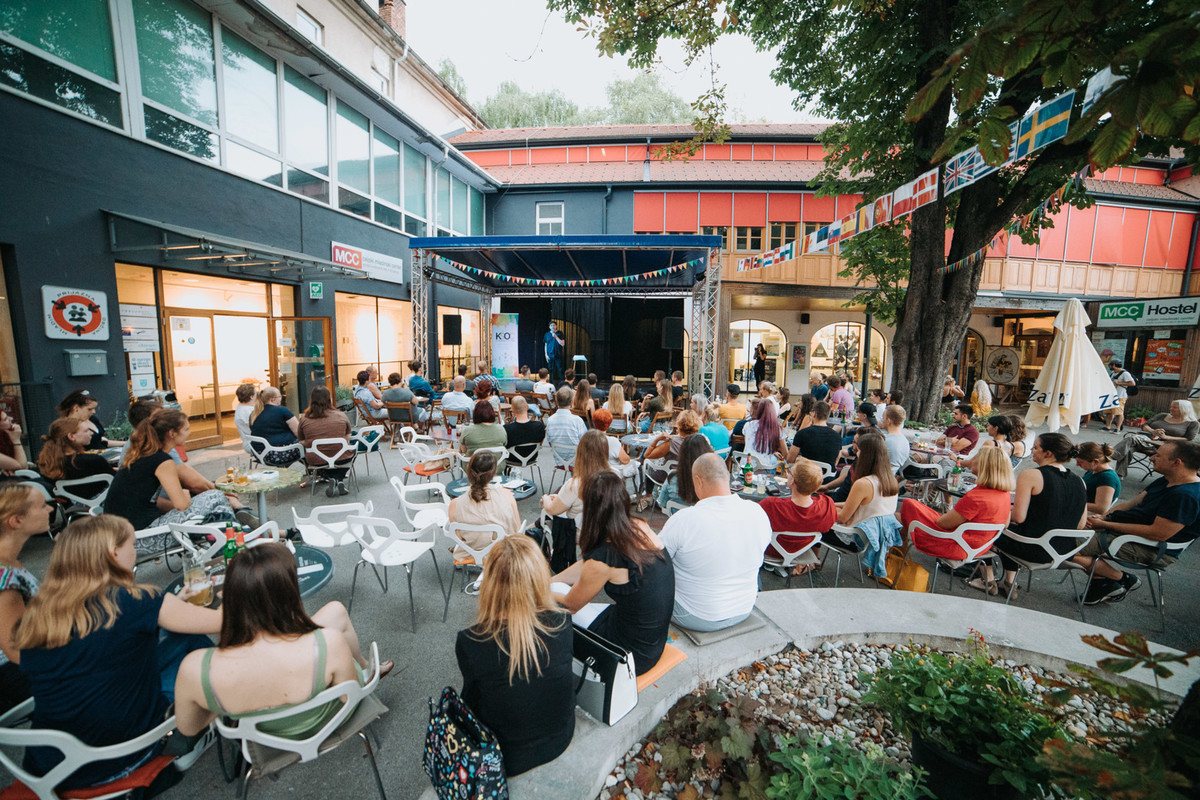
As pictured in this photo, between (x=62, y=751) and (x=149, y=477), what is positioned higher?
(x=149, y=477)

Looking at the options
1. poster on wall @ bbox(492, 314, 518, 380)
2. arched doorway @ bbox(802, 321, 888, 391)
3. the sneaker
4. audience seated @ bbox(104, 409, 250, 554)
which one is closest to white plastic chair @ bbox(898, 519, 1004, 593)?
the sneaker

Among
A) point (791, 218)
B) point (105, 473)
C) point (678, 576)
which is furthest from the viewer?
point (791, 218)

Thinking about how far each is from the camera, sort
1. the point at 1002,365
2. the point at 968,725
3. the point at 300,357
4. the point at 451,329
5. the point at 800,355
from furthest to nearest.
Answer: the point at 1002,365, the point at 800,355, the point at 451,329, the point at 300,357, the point at 968,725

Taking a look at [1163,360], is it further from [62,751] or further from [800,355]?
[62,751]

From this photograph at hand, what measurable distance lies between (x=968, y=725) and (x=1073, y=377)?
5.81 metres

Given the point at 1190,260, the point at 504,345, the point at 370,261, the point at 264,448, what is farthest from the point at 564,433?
the point at 1190,260

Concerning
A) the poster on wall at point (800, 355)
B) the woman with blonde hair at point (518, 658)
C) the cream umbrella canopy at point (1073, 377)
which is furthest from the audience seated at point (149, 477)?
the poster on wall at point (800, 355)

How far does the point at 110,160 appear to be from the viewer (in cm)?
609

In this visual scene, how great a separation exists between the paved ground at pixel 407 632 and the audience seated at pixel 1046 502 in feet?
1.61

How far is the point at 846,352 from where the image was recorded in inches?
631

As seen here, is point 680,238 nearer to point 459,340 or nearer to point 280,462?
point 459,340

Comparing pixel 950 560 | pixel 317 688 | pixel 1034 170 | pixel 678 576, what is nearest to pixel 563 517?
pixel 678 576

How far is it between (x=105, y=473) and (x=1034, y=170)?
10308 mm

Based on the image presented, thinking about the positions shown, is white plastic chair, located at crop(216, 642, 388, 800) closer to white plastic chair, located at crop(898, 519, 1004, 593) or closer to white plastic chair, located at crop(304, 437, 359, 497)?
white plastic chair, located at crop(898, 519, 1004, 593)
